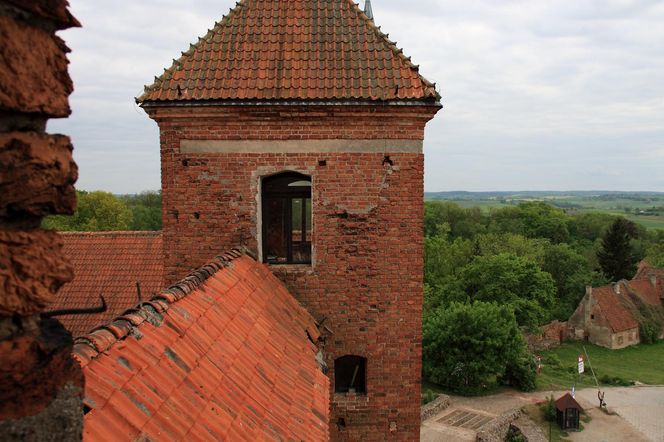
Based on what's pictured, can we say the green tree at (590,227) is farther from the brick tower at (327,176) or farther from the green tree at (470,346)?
the brick tower at (327,176)

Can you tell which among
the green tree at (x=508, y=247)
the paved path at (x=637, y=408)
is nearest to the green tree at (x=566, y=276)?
the green tree at (x=508, y=247)

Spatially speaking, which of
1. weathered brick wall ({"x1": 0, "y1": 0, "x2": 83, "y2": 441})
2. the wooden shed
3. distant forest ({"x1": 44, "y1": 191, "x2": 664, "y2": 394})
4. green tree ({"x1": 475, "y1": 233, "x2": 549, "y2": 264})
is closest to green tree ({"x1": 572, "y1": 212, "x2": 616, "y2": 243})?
distant forest ({"x1": 44, "y1": 191, "x2": 664, "y2": 394})

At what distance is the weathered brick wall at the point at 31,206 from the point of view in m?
1.49

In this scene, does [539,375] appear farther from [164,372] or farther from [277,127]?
[164,372]

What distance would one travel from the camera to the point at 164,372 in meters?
3.55

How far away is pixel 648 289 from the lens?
42.2 m

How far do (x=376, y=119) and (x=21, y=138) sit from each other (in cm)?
591

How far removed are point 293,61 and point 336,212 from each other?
7.12 feet

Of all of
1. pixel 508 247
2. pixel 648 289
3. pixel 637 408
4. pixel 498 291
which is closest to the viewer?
pixel 637 408

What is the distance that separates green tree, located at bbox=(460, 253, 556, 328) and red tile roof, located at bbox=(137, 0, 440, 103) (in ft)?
83.9

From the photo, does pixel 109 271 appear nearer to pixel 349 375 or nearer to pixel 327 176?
pixel 349 375

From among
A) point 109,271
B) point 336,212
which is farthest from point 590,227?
point 336,212

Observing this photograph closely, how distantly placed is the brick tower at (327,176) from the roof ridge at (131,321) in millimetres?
1928

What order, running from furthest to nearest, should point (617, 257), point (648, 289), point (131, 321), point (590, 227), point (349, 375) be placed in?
point (590, 227), point (617, 257), point (648, 289), point (349, 375), point (131, 321)
